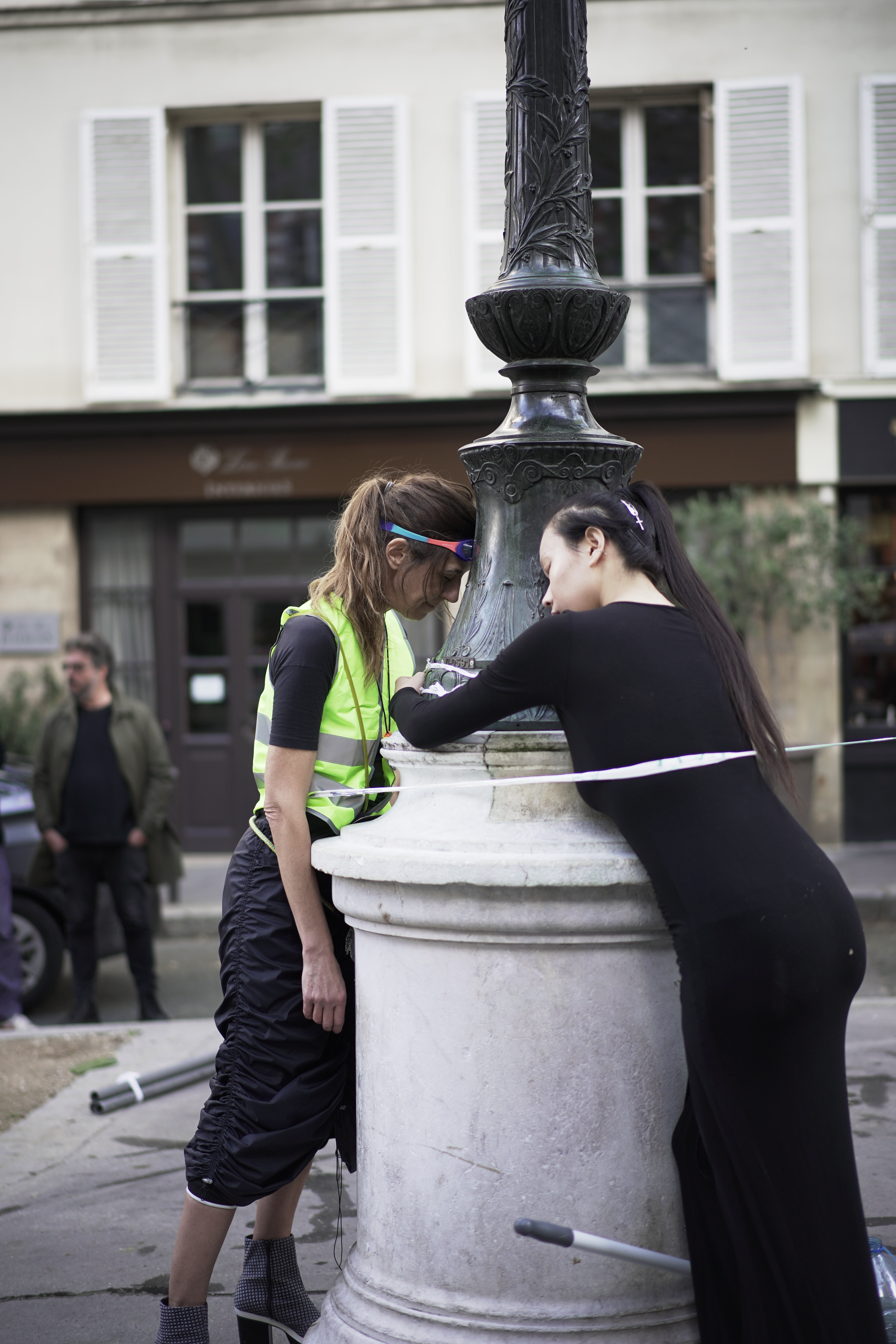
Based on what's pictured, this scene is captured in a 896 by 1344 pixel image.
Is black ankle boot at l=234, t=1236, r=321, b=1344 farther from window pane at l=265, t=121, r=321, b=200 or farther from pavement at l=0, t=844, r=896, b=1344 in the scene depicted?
window pane at l=265, t=121, r=321, b=200

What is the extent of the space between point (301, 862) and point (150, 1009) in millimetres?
4322

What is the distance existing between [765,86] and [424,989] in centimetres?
1105

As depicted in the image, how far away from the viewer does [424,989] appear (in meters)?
2.38

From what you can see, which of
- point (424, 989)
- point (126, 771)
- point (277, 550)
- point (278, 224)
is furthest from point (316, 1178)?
point (278, 224)

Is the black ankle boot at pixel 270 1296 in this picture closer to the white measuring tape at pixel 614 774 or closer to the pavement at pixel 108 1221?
the pavement at pixel 108 1221

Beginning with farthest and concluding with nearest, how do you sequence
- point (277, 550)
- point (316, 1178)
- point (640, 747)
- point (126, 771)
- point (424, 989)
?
point (277, 550) < point (126, 771) < point (316, 1178) < point (424, 989) < point (640, 747)

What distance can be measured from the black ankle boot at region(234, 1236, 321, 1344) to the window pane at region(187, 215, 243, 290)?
10727mm

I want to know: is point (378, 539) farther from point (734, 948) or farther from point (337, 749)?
point (734, 948)

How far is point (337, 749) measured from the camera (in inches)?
106

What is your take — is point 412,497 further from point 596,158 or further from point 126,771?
point 596,158

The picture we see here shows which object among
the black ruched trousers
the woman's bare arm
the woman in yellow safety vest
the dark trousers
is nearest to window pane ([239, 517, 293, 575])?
the dark trousers

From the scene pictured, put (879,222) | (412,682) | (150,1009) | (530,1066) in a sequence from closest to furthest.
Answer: (530,1066), (412,682), (150,1009), (879,222)

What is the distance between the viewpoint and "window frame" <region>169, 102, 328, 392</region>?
12234 mm

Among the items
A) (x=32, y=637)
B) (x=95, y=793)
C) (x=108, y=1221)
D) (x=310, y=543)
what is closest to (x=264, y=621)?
(x=310, y=543)
